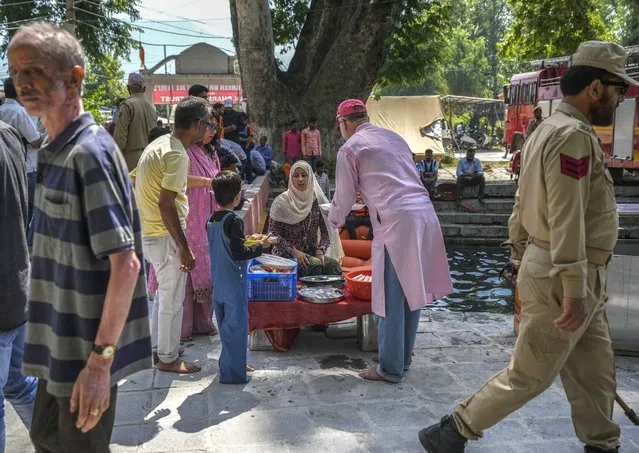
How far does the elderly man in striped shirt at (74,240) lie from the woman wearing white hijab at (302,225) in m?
3.78

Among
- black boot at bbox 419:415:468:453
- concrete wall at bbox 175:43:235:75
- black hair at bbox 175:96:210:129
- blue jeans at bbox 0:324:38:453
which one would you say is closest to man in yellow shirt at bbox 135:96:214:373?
black hair at bbox 175:96:210:129

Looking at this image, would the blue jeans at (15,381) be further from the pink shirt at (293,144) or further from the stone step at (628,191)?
the stone step at (628,191)

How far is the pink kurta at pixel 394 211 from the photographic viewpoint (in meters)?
4.26

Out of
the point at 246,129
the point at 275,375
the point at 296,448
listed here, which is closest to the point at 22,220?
the point at 296,448

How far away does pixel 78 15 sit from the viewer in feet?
86.5

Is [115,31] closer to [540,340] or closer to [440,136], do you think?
[440,136]

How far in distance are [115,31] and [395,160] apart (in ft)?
84.5

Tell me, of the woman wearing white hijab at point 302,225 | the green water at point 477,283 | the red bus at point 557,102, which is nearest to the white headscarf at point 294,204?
the woman wearing white hijab at point 302,225

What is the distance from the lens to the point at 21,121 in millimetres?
6426

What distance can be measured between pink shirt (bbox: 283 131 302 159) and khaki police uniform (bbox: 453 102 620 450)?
13.5 metres

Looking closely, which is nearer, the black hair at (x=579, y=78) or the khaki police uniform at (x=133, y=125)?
the black hair at (x=579, y=78)

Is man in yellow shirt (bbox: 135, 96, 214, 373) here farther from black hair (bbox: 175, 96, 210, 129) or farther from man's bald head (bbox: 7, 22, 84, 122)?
man's bald head (bbox: 7, 22, 84, 122)

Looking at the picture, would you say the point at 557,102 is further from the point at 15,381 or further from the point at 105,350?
the point at 105,350

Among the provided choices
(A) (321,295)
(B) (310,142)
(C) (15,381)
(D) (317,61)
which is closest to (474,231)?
(B) (310,142)
